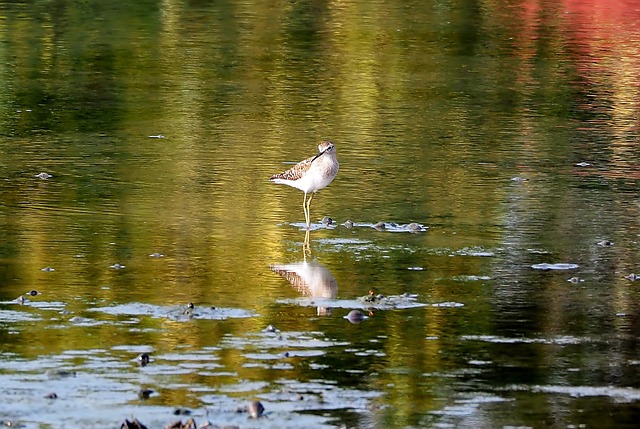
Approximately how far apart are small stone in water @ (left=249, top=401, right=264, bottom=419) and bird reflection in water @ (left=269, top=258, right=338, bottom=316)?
2255mm

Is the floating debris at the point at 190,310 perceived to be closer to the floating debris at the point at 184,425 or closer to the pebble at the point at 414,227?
the floating debris at the point at 184,425

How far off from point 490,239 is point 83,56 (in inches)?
496

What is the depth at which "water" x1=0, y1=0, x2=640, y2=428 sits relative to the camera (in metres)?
8.27

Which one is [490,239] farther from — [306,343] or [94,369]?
[94,369]

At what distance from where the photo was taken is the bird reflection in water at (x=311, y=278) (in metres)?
10.4

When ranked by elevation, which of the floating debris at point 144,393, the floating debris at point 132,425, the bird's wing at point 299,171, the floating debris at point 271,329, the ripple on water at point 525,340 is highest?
the floating debris at point 132,425

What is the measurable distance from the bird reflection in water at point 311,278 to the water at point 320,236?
3 cm

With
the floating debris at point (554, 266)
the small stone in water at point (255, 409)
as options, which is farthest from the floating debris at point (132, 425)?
the floating debris at point (554, 266)

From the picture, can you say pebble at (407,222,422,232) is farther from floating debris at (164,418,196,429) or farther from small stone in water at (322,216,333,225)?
floating debris at (164,418,196,429)

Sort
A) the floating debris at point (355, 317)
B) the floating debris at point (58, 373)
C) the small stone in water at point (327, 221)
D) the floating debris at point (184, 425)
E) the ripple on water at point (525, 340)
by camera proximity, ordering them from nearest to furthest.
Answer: the floating debris at point (184, 425) → the floating debris at point (58, 373) → the ripple on water at point (525, 340) → the floating debris at point (355, 317) → the small stone in water at point (327, 221)

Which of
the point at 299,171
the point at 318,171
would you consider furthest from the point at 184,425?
the point at 299,171

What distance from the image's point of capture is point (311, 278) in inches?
428

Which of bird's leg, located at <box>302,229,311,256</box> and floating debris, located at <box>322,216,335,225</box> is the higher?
bird's leg, located at <box>302,229,311,256</box>

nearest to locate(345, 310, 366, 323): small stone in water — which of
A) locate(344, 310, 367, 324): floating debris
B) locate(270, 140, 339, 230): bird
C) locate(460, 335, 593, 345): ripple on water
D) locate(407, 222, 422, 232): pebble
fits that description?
locate(344, 310, 367, 324): floating debris
